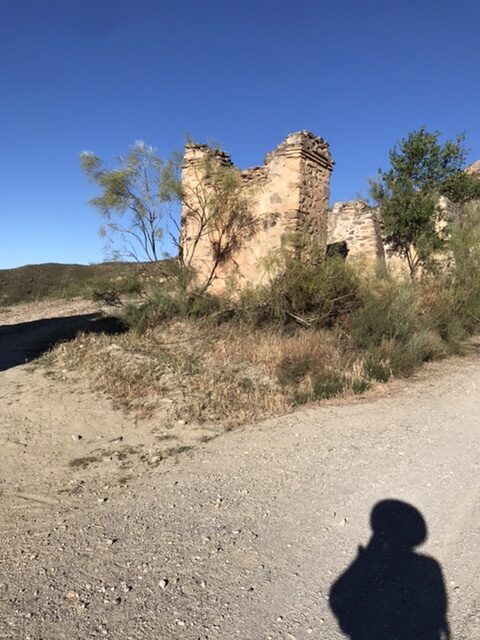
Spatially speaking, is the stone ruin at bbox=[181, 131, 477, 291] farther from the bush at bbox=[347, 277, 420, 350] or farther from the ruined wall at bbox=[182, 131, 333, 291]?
the bush at bbox=[347, 277, 420, 350]

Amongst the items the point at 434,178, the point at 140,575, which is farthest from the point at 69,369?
the point at 434,178

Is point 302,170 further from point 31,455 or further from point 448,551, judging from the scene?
point 448,551

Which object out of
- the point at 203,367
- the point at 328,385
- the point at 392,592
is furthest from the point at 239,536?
the point at 203,367

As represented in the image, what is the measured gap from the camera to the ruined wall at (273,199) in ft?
37.8

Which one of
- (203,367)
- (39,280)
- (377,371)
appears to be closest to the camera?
(377,371)

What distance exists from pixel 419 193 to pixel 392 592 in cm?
1773

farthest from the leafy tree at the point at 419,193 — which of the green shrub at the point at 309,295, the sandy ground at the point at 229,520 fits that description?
the sandy ground at the point at 229,520

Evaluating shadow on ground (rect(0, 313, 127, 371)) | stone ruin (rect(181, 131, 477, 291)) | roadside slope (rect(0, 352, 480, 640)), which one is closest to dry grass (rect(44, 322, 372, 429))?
shadow on ground (rect(0, 313, 127, 371))

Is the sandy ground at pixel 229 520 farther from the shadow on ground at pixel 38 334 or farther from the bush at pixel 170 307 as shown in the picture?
the bush at pixel 170 307

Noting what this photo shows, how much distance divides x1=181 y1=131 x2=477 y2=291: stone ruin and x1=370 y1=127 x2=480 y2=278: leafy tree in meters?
5.24

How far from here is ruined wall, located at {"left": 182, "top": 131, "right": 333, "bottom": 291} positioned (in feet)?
37.8

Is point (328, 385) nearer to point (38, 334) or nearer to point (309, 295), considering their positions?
point (309, 295)

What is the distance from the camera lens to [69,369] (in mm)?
8516

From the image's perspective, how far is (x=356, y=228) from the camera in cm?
1775
